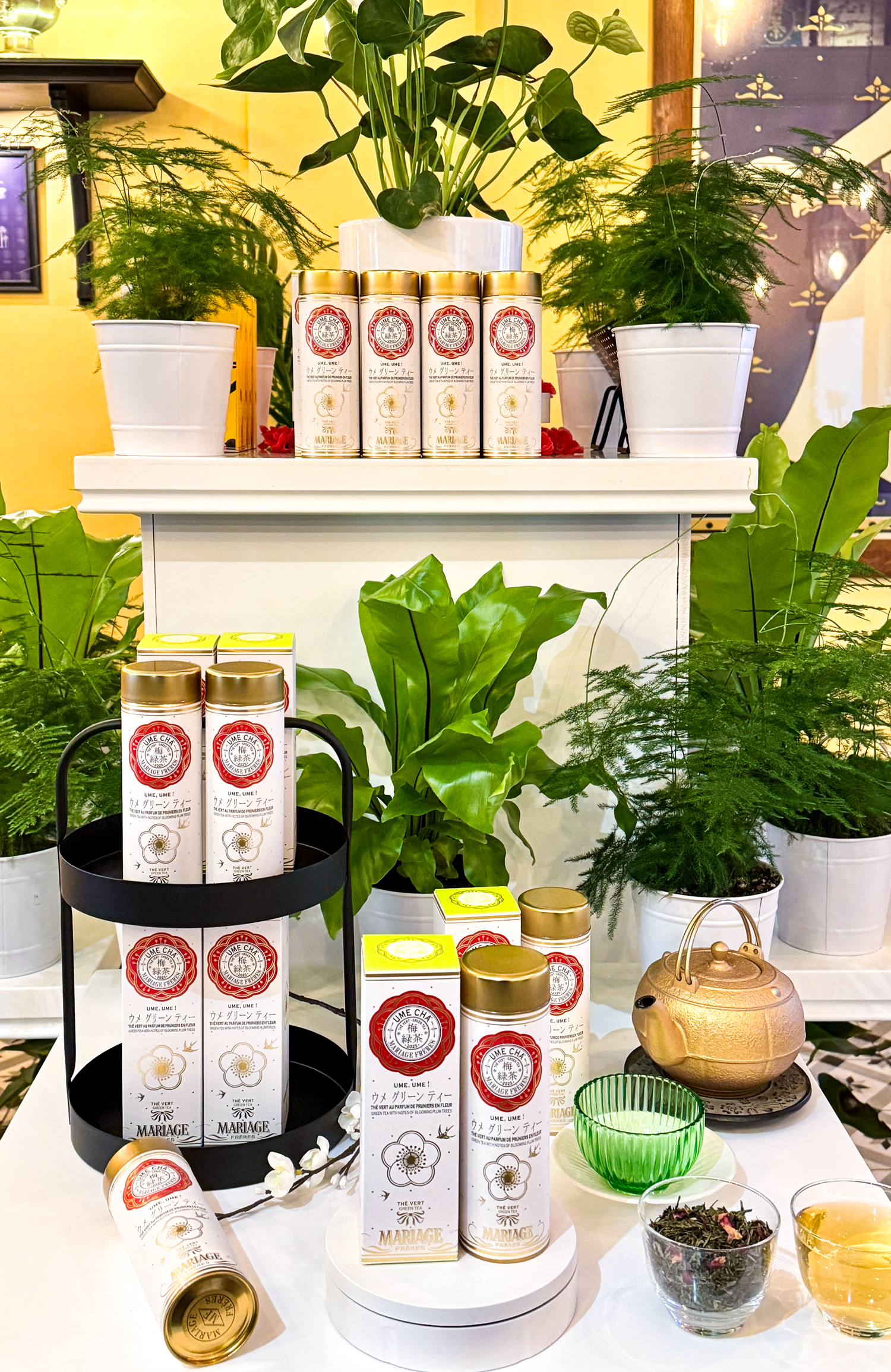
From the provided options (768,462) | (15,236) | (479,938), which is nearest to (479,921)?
(479,938)

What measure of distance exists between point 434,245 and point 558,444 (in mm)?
243

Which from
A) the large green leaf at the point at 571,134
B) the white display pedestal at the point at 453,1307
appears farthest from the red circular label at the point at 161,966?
the large green leaf at the point at 571,134

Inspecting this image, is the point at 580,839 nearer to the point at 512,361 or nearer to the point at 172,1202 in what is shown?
the point at 512,361

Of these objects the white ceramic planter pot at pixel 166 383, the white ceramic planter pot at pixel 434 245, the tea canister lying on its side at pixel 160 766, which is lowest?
the tea canister lying on its side at pixel 160 766

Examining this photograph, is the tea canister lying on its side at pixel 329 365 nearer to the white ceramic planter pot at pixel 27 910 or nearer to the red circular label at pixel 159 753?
the red circular label at pixel 159 753

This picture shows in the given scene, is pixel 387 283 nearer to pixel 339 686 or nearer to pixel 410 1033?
pixel 339 686

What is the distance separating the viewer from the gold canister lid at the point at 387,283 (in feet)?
3.64

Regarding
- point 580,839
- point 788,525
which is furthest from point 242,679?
point 788,525

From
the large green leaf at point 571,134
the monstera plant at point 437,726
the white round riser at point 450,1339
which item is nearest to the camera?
the white round riser at point 450,1339

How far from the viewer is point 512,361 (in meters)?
1.13

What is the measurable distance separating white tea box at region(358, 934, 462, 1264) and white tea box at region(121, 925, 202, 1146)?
19 cm

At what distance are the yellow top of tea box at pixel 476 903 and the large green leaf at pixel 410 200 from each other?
0.67 metres

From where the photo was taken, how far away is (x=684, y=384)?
114 centimetres

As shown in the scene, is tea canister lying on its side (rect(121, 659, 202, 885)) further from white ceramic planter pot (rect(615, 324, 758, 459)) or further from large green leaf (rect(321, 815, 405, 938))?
white ceramic planter pot (rect(615, 324, 758, 459))
